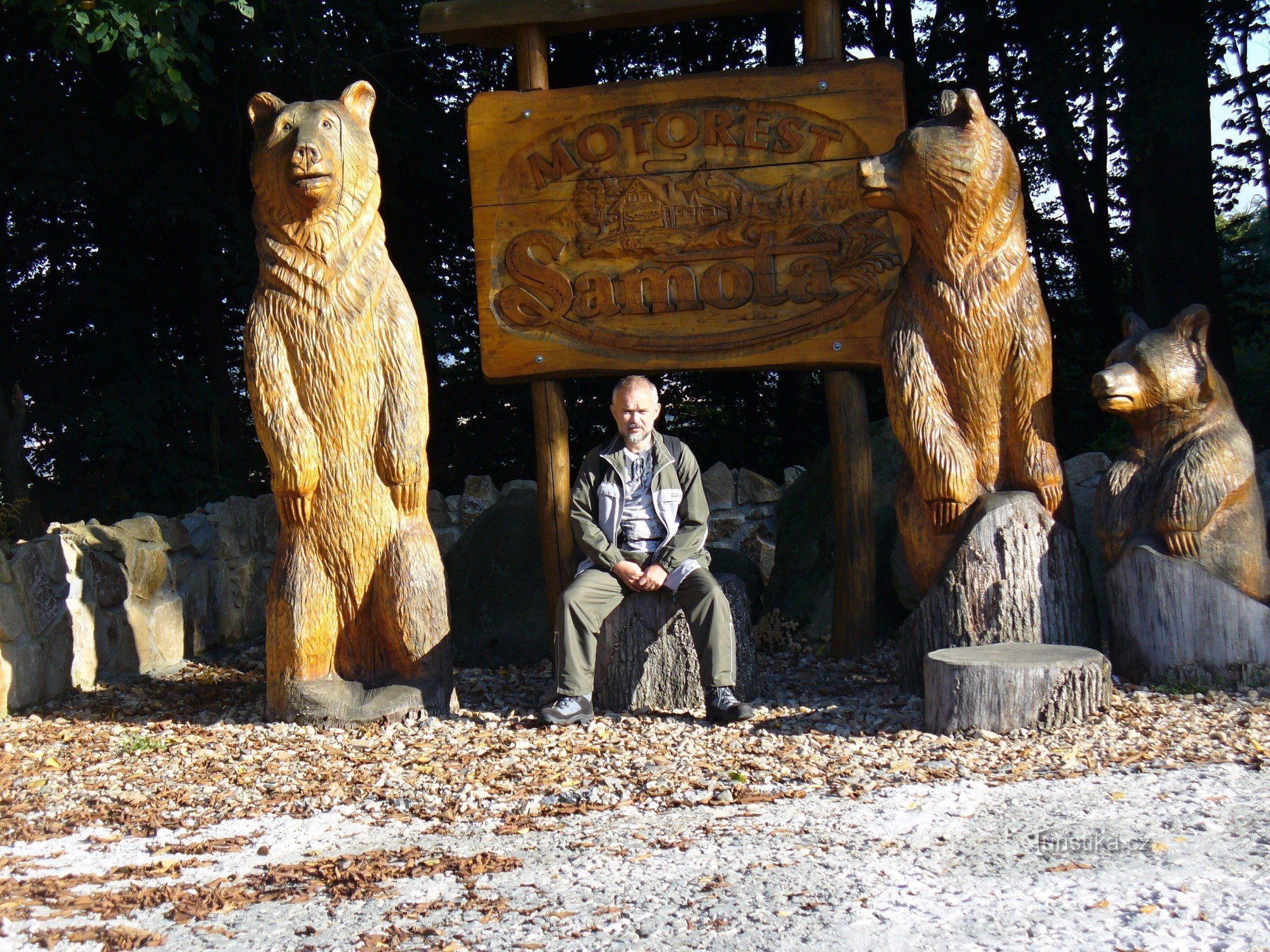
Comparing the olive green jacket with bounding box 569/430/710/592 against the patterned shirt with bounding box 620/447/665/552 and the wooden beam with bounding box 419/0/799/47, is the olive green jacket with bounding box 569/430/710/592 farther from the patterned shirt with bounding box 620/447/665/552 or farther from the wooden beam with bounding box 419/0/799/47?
the wooden beam with bounding box 419/0/799/47

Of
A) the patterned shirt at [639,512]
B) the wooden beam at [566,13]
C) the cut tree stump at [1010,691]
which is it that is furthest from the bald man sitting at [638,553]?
the wooden beam at [566,13]

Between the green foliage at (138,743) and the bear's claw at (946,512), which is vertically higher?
the bear's claw at (946,512)

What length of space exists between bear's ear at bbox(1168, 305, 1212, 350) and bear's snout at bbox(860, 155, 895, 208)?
3.94ft

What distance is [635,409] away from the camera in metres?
4.73

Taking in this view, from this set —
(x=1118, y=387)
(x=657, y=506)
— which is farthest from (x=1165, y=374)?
(x=657, y=506)

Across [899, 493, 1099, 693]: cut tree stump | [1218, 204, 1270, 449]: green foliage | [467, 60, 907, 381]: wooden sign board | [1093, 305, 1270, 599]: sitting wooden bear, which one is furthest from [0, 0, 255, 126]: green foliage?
[1218, 204, 1270, 449]: green foliage

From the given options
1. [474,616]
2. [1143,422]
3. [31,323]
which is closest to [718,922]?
[1143,422]

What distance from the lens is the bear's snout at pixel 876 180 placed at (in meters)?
4.63

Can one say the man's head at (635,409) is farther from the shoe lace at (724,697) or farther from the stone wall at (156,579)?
the stone wall at (156,579)

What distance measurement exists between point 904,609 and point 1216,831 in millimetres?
3126

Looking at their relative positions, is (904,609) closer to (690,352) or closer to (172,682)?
(690,352)

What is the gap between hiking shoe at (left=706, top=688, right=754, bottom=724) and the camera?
444cm

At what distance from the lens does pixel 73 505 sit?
27.1ft

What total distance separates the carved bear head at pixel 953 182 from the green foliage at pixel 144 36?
3.03 m
